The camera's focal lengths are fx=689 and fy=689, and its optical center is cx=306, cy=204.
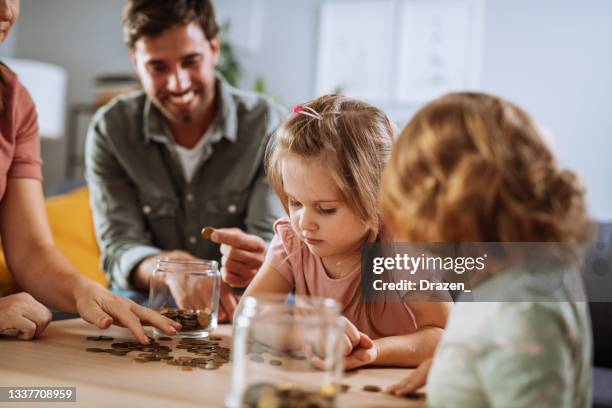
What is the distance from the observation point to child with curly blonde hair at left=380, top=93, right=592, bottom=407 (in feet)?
2.07

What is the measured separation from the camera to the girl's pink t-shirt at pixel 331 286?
4.21 feet

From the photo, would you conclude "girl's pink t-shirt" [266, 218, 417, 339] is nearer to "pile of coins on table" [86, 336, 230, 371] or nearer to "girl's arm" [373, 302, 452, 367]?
"girl's arm" [373, 302, 452, 367]

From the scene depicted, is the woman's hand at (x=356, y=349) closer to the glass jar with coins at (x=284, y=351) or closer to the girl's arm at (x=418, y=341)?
the girl's arm at (x=418, y=341)

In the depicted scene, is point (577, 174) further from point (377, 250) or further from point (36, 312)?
point (36, 312)

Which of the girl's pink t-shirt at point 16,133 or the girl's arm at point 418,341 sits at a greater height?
the girl's pink t-shirt at point 16,133

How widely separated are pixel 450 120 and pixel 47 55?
6.03 m

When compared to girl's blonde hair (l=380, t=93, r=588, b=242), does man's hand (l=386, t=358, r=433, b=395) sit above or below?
below

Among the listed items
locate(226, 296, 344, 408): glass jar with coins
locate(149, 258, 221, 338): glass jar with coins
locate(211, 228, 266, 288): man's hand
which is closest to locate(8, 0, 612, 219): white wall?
locate(211, 228, 266, 288): man's hand

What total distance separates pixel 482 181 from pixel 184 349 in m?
0.65

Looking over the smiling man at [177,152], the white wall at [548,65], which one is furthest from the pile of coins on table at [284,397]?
the white wall at [548,65]

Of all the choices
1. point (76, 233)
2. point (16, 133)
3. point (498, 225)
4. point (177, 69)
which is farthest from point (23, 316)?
point (76, 233)

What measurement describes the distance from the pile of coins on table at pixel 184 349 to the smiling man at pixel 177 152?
983 millimetres

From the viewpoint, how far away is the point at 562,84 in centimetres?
435

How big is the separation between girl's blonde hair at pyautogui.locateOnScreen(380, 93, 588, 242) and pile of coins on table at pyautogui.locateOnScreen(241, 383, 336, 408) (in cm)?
19
